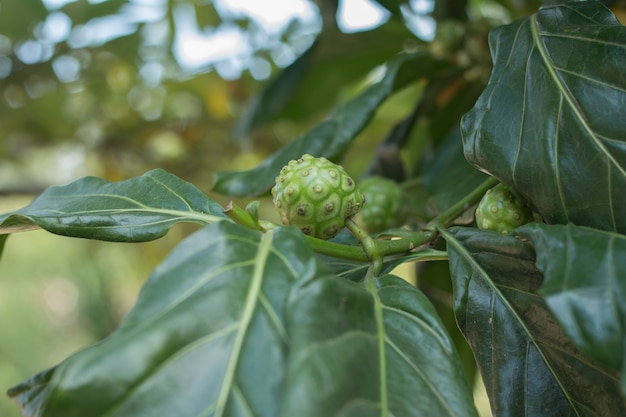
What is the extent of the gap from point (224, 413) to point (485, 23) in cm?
102

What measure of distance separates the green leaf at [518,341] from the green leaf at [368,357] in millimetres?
93

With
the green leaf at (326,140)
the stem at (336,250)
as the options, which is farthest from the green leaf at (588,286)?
the green leaf at (326,140)

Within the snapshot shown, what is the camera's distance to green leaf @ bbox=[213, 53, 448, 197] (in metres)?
0.97

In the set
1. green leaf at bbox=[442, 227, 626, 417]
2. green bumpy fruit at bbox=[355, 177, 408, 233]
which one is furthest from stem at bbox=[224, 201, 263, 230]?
green bumpy fruit at bbox=[355, 177, 408, 233]

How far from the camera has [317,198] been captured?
694 millimetres

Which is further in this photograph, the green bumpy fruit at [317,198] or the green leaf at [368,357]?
the green bumpy fruit at [317,198]

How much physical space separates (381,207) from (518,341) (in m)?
0.38

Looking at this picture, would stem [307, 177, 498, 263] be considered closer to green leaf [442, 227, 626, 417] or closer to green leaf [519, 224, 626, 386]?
green leaf [442, 227, 626, 417]

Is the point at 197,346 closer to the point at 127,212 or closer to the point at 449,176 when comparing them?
the point at 127,212

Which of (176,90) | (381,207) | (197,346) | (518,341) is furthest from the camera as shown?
(176,90)

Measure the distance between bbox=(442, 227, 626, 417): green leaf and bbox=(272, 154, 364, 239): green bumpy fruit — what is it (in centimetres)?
13

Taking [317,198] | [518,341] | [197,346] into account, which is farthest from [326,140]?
[197,346]

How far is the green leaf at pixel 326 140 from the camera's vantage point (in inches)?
38.4

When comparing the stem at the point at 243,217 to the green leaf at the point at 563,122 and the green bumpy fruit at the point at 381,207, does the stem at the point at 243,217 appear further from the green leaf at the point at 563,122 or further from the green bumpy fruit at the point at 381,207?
the green bumpy fruit at the point at 381,207
